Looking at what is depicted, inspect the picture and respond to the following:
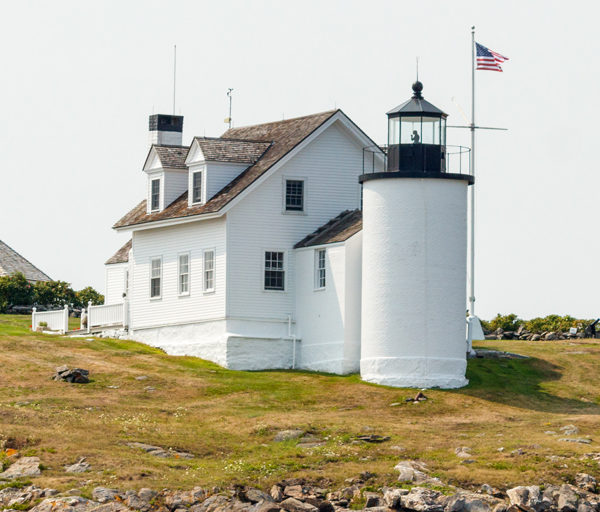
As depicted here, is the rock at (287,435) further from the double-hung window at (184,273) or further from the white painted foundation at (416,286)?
the double-hung window at (184,273)

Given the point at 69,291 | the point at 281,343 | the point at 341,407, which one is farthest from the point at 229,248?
the point at 69,291

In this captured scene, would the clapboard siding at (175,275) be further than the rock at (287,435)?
Yes

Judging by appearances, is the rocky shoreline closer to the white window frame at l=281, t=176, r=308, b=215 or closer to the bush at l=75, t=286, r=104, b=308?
A: the white window frame at l=281, t=176, r=308, b=215

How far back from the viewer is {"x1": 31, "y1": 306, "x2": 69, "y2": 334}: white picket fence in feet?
176

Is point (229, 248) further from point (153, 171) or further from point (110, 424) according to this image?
point (110, 424)

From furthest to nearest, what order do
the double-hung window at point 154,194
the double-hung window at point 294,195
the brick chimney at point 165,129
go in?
the brick chimney at point 165,129
the double-hung window at point 154,194
the double-hung window at point 294,195

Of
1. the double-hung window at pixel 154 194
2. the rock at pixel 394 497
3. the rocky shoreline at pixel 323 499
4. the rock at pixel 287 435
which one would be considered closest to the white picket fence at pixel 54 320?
the double-hung window at pixel 154 194

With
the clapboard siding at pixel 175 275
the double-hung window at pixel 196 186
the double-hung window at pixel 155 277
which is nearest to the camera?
the clapboard siding at pixel 175 275

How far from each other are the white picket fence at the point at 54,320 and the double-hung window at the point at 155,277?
16.9 feet

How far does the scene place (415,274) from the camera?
1663 inches

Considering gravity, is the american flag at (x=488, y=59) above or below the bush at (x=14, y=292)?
above

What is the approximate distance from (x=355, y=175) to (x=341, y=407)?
11445 millimetres

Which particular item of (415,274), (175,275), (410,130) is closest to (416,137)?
(410,130)

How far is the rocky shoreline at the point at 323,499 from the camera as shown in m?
29.2
